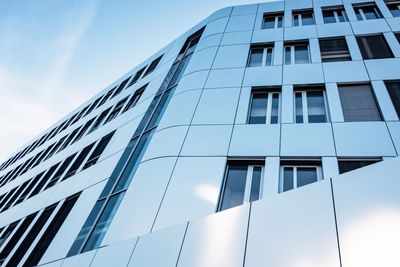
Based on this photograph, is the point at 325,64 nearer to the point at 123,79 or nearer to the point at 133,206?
the point at 133,206

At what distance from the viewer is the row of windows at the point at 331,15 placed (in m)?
12.4

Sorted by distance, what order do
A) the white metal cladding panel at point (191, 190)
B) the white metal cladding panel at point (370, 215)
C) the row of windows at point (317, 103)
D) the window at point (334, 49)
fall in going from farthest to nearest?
1. the window at point (334, 49)
2. the row of windows at point (317, 103)
3. the white metal cladding panel at point (191, 190)
4. the white metal cladding panel at point (370, 215)

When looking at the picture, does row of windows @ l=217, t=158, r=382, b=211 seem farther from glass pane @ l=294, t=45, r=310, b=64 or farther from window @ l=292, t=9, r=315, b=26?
window @ l=292, t=9, r=315, b=26

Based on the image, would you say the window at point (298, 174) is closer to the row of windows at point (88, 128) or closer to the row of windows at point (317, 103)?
the row of windows at point (317, 103)

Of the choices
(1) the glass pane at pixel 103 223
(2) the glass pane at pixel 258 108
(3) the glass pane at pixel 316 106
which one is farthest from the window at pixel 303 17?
(1) the glass pane at pixel 103 223

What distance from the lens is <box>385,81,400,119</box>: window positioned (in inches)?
320

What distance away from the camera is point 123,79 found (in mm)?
19297

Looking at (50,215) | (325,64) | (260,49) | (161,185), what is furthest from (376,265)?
(50,215)

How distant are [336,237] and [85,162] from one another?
1148 cm

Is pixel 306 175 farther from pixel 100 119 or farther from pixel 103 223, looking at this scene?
pixel 100 119

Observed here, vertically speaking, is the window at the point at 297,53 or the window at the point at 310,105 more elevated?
the window at the point at 297,53

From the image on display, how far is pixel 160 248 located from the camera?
17.8 ft

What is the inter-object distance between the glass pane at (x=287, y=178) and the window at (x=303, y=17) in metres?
8.12

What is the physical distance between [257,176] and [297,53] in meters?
6.06
